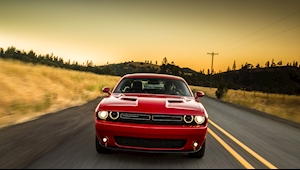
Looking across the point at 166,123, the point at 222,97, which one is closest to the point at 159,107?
the point at 166,123

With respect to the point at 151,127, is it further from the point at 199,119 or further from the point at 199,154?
the point at 199,154

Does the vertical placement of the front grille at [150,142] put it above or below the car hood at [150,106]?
below

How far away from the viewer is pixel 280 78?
118562 mm

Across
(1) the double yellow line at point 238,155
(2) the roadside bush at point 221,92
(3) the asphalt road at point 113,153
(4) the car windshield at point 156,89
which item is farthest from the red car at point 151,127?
(2) the roadside bush at point 221,92

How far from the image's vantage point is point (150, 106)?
5.46 m

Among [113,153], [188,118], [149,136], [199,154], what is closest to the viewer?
[149,136]

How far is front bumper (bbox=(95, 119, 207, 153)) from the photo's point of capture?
5188mm

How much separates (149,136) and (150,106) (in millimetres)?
520

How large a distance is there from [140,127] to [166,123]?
0.43 m

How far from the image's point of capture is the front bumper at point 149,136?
5188 mm

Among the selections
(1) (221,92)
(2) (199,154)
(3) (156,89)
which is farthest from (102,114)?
(1) (221,92)

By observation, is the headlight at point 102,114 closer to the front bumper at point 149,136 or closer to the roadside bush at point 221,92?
the front bumper at point 149,136

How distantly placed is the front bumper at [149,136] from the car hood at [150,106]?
237mm

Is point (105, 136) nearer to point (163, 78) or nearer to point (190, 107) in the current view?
point (190, 107)
